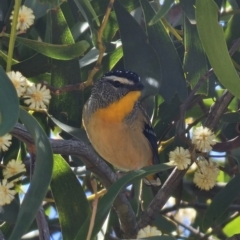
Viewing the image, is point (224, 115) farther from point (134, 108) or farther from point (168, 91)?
point (134, 108)

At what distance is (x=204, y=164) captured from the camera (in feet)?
9.32

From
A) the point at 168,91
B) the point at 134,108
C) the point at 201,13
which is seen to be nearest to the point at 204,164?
the point at 168,91

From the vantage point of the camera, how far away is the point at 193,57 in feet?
10.1

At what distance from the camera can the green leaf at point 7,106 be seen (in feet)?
6.10

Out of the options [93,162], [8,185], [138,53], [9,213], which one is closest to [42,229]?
[8,185]

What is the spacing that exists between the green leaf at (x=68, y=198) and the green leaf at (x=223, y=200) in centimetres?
54

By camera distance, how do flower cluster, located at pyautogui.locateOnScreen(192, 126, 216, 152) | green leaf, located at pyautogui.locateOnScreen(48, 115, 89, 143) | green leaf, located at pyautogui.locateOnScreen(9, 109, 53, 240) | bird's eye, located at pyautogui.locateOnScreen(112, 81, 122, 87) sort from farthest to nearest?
1. bird's eye, located at pyautogui.locateOnScreen(112, 81, 122, 87)
2. green leaf, located at pyautogui.locateOnScreen(48, 115, 89, 143)
3. flower cluster, located at pyautogui.locateOnScreen(192, 126, 216, 152)
4. green leaf, located at pyautogui.locateOnScreen(9, 109, 53, 240)

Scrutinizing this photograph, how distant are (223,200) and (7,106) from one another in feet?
4.28

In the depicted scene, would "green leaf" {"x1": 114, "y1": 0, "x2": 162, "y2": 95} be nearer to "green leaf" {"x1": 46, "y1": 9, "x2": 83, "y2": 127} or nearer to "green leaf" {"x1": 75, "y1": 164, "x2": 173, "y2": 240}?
"green leaf" {"x1": 46, "y1": 9, "x2": 83, "y2": 127}

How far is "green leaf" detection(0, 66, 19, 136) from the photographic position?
6.10 ft

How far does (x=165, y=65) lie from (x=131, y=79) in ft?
1.42

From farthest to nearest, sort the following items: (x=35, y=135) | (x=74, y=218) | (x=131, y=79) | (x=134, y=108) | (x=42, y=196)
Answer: (x=134, y=108) → (x=131, y=79) → (x=74, y=218) → (x=35, y=135) → (x=42, y=196)

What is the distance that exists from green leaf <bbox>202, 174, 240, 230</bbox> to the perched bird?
2.45 feet

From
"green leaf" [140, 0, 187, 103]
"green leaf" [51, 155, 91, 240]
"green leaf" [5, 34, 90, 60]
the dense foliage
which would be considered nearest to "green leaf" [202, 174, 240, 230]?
the dense foliage
